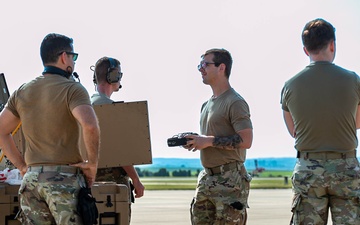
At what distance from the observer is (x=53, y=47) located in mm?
6293

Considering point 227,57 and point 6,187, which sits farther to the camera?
point 227,57

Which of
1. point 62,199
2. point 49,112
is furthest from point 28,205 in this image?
point 49,112

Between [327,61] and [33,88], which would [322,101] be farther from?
[33,88]

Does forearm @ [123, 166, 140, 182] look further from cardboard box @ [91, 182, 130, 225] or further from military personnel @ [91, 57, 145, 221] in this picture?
cardboard box @ [91, 182, 130, 225]

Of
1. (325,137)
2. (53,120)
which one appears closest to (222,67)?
(325,137)

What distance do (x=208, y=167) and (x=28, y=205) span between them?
6.62 ft

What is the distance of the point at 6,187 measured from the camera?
6.95 metres

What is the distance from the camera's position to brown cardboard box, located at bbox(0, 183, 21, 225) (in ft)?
22.6

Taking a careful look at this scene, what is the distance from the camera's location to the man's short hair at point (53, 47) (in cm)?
629

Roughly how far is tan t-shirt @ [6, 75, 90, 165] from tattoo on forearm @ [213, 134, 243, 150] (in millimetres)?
1630

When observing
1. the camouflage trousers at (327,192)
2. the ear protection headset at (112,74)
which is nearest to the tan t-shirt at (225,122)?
the ear protection headset at (112,74)

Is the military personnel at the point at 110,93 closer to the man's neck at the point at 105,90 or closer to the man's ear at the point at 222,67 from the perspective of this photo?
the man's neck at the point at 105,90

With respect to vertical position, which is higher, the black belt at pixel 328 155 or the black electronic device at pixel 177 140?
the black electronic device at pixel 177 140

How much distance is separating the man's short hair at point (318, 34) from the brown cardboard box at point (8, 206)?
2564 millimetres
